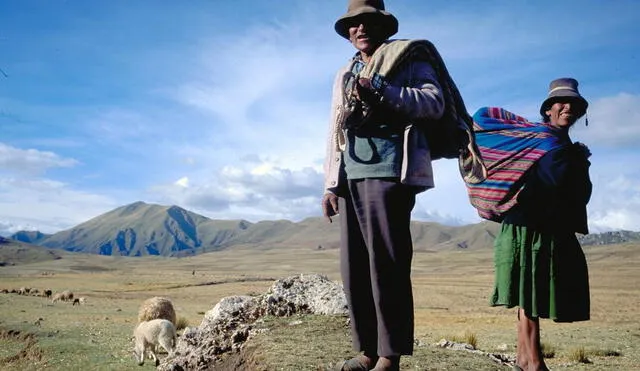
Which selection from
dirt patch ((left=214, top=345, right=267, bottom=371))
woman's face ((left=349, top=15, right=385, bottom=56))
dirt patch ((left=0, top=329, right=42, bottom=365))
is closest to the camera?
woman's face ((left=349, top=15, right=385, bottom=56))

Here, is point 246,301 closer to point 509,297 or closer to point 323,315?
point 323,315

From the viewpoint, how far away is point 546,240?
427 centimetres

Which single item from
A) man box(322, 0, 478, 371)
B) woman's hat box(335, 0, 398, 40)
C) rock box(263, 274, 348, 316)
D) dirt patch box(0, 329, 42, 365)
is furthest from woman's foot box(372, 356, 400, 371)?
dirt patch box(0, 329, 42, 365)

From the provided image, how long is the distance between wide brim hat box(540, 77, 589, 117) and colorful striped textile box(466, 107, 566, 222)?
0.23 metres

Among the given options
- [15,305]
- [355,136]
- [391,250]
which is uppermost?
[355,136]

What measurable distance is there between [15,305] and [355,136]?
811 inches

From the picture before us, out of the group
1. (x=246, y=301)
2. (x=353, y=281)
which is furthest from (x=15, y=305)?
(x=353, y=281)

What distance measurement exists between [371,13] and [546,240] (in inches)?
88.9

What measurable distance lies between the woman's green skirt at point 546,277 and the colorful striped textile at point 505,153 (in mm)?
294

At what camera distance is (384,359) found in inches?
135

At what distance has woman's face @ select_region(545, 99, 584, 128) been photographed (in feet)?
14.7

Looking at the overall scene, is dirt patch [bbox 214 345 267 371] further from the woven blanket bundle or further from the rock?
the woven blanket bundle

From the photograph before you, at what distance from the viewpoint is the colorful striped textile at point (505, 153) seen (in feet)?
14.3

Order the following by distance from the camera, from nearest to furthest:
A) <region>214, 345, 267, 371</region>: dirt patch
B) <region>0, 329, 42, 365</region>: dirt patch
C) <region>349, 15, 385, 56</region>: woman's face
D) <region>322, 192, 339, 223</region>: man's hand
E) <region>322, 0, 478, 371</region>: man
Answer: <region>322, 0, 478, 371</region>: man
<region>349, 15, 385, 56</region>: woman's face
<region>322, 192, 339, 223</region>: man's hand
<region>214, 345, 267, 371</region>: dirt patch
<region>0, 329, 42, 365</region>: dirt patch
